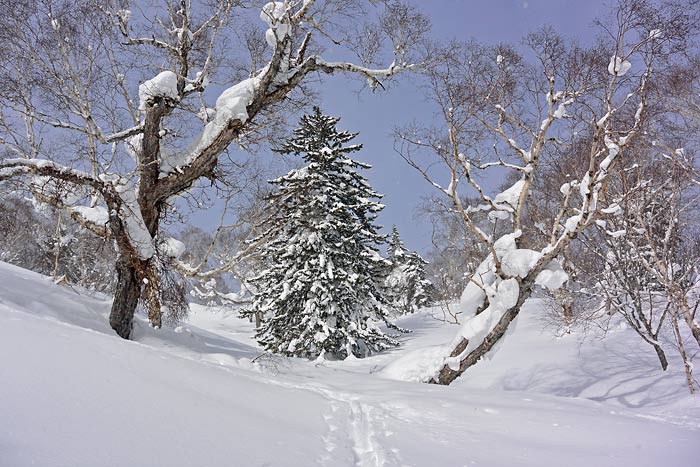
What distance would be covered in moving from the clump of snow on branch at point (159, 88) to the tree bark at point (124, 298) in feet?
8.92

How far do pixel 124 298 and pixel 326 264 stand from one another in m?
7.82

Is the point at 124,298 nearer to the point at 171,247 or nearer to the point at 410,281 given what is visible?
the point at 171,247

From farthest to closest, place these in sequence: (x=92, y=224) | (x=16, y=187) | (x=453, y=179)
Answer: (x=453, y=179), (x=92, y=224), (x=16, y=187)

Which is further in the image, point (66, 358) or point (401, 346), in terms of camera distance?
point (401, 346)

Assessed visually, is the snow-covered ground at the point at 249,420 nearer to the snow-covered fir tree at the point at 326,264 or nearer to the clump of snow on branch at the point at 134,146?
the clump of snow on branch at the point at 134,146

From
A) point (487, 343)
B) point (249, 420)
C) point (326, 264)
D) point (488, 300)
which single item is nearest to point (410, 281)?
point (326, 264)

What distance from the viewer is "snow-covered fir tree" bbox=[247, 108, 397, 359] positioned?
522 inches

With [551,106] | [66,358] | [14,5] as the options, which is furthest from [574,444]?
[14,5]

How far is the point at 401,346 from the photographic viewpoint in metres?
15.3

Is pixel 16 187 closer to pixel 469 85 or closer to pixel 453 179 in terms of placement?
pixel 453 179

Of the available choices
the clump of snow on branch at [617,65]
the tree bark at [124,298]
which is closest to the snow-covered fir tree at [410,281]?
the clump of snow on branch at [617,65]

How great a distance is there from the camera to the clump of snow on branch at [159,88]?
6102 millimetres

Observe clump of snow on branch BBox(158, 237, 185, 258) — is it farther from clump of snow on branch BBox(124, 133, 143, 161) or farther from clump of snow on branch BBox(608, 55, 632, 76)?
clump of snow on branch BBox(608, 55, 632, 76)

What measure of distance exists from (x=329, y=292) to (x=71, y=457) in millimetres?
12153
